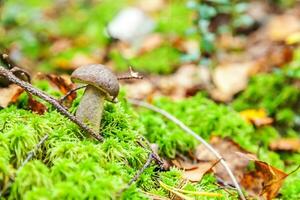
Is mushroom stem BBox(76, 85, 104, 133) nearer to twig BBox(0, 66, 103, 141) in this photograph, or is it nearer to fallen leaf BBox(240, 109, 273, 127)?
twig BBox(0, 66, 103, 141)

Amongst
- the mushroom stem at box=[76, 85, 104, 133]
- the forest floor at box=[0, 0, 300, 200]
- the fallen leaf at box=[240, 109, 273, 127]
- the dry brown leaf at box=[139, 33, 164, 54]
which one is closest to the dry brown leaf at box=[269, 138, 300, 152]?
the forest floor at box=[0, 0, 300, 200]

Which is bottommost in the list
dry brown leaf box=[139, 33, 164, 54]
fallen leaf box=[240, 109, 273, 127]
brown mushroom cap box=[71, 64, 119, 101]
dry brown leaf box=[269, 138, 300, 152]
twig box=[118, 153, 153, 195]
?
dry brown leaf box=[269, 138, 300, 152]

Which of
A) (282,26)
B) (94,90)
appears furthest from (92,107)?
(282,26)

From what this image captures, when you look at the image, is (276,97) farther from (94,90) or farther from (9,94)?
(9,94)

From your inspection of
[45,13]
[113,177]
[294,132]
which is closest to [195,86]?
[294,132]

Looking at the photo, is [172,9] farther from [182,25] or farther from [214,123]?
[214,123]

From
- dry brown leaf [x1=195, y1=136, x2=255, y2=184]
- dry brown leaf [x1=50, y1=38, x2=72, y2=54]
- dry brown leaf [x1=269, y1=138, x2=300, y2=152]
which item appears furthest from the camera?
dry brown leaf [x1=50, y1=38, x2=72, y2=54]

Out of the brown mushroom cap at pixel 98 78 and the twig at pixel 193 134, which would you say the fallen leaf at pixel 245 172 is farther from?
the brown mushroom cap at pixel 98 78
